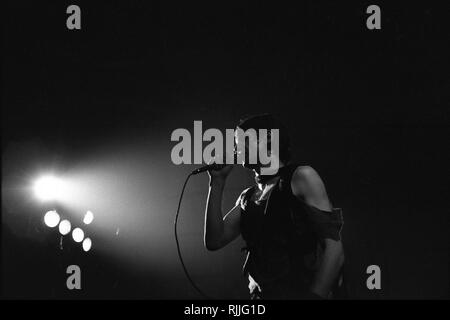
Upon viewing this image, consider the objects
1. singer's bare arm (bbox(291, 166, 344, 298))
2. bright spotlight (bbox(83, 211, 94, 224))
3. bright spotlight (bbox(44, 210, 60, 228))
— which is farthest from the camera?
bright spotlight (bbox(83, 211, 94, 224))

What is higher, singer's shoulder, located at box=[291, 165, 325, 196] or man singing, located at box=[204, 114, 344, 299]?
singer's shoulder, located at box=[291, 165, 325, 196]

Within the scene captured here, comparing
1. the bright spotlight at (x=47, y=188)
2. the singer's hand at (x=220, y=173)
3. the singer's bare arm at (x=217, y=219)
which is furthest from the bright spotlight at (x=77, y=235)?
the singer's hand at (x=220, y=173)

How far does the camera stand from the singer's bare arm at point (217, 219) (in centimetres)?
200

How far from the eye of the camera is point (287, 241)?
5.98 ft

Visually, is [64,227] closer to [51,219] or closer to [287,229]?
[51,219]

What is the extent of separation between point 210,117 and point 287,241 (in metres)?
1.42

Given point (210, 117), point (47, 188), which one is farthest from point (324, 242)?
point (47, 188)

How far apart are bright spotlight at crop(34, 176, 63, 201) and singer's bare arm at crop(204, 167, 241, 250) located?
1186mm

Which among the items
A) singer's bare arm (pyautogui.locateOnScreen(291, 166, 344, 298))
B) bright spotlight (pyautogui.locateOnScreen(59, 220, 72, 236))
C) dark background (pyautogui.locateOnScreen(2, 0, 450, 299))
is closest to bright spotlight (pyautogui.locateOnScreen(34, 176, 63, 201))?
dark background (pyautogui.locateOnScreen(2, 0, 450, 299))

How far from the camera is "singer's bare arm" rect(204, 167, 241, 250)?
6.56 feet

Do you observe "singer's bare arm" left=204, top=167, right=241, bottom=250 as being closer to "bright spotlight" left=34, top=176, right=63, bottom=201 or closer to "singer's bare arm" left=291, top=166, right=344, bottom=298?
"singer's bare arm" left=291, top=166, right=344, bottom=298

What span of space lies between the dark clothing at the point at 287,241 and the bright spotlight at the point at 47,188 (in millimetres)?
1443

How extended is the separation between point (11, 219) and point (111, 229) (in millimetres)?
554

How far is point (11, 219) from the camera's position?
2.95 meters
